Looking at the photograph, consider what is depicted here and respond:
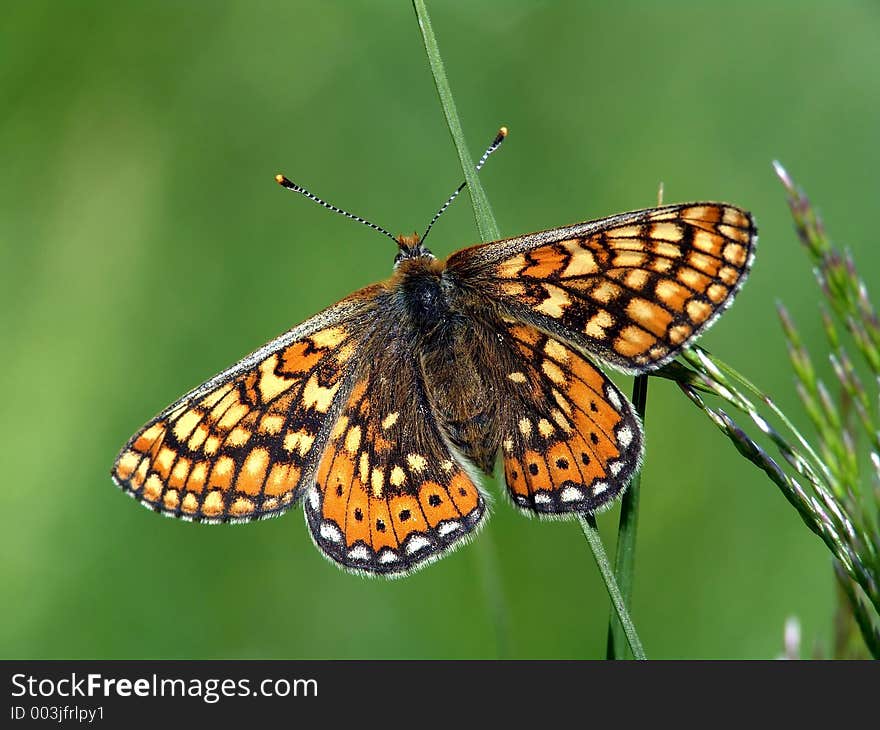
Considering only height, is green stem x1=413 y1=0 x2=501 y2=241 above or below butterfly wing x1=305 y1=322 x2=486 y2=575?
above

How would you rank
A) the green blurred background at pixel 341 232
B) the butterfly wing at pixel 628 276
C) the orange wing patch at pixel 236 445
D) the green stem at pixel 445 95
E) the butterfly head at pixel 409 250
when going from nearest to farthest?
the green stem at pixel 445 95 → the butterfly wing at pixel 628 276 → the orange wing patch at pixel 236 445 → the butterfly head at pixel 409 250 → the green blurred background at pixel 341 232

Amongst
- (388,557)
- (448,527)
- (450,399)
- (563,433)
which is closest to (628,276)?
(563,433)

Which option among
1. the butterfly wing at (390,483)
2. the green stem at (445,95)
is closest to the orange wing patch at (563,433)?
the butterfly wing at (390,483)

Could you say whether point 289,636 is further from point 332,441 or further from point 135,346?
point 135,346

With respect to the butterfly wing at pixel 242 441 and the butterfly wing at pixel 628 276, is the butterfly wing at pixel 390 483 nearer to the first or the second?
the butterfly wing at pixel 242 441

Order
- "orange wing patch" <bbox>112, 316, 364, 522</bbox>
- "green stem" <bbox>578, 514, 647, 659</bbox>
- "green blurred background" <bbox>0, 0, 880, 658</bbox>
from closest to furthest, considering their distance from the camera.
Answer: "green stem" <bbox>578, 514, 647, 659</bbox>
"orange wing patch" <bbox>112, 316, 364, 522</bbox>
"green blurred background" <bbox>0, 0, 880, 658</bbox>

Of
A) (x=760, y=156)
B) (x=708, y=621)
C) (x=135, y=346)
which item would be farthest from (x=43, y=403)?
(x=760, y=156)

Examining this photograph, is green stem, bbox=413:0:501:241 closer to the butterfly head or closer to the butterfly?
the butterfly

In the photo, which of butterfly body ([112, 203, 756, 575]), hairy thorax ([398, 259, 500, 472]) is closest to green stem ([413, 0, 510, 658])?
butterfly body ([112, 203, 756, 575])
